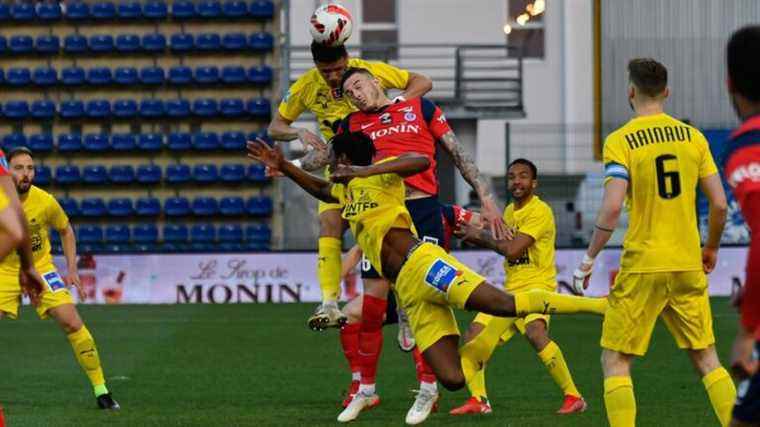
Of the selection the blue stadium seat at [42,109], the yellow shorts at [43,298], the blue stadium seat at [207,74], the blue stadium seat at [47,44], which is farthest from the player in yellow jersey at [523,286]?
the blue stadium seat at [47,44]

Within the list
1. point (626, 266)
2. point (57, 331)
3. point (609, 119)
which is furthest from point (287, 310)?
point (626, 266)

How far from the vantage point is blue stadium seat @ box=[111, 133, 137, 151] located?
29.4 metres

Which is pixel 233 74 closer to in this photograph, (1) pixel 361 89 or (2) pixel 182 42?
(2) pixel 182 42

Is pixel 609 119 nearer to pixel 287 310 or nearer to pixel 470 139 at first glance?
pixel 470 139

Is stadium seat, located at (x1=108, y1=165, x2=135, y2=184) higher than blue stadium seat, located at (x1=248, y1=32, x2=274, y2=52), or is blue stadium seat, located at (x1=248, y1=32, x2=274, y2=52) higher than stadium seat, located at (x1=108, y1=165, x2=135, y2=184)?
blue stadium seat, located at (x1=248, y1=32, x2=274, y2=52)

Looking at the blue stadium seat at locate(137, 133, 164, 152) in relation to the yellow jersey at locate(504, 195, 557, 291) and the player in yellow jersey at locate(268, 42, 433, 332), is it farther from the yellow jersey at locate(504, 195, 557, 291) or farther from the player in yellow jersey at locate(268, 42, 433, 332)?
the yellow jersey at locate(504, 195, 557, 291)

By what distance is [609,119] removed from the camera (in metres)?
33.6

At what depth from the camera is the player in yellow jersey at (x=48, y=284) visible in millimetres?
11586

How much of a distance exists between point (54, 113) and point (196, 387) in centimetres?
1823

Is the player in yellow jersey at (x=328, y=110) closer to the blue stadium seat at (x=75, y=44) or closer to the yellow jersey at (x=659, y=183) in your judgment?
the yellow jersey at (x=659, y=183)

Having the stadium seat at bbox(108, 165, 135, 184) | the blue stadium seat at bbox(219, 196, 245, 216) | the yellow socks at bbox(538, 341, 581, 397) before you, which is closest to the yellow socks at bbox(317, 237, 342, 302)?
the yellow socks at bbox(538, 341, 581, 397)

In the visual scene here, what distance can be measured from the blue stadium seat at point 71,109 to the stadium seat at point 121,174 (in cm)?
154

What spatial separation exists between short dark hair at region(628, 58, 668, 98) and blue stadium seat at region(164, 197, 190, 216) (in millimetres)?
21251

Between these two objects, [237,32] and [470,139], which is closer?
[237,32]
